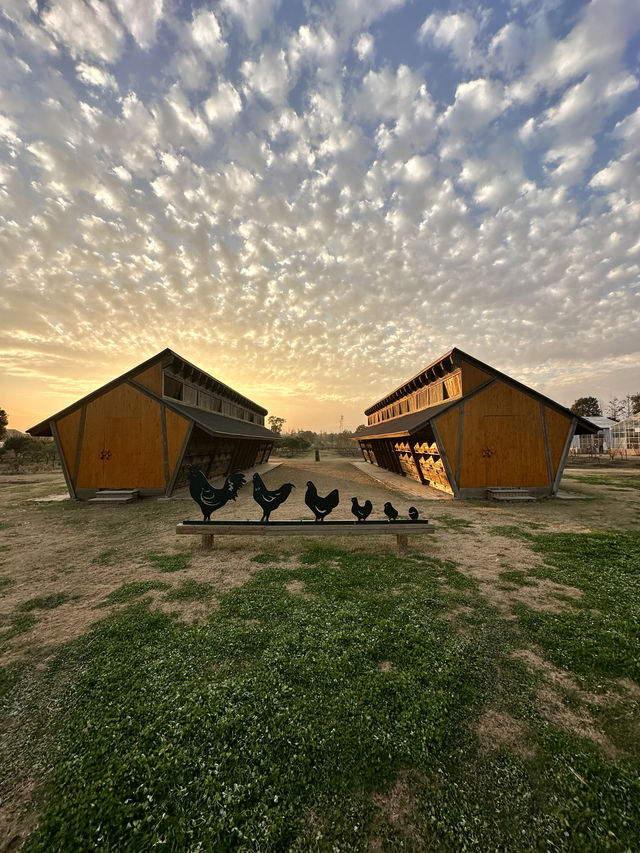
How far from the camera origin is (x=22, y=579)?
5.90 meters

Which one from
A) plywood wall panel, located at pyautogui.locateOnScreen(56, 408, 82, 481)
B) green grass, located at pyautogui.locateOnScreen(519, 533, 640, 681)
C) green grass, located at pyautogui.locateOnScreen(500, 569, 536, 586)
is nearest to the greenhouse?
green grass, located at pyautogui.locateOnScreen(519, 533, 640, 681)

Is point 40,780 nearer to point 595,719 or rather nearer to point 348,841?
point 348,841

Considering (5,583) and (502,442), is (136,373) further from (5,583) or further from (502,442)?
(502,442)

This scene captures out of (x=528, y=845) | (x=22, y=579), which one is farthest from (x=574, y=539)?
(x=22, y=579)

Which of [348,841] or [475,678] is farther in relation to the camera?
[475,678]

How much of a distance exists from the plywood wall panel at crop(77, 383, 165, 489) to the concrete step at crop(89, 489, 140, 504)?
0.36 meters

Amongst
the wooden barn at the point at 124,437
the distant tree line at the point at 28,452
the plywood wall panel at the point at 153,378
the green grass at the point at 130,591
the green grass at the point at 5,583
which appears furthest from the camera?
the distant tree line at the point at 28,452

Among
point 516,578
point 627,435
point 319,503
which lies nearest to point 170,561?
point 319,503

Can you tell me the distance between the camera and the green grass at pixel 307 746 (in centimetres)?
205

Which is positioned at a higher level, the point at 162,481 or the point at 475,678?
the point at 162,481

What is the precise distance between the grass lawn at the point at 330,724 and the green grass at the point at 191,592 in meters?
0.04

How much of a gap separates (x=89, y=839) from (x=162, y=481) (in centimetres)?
1339

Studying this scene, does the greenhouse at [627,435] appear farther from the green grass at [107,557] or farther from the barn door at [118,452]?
the green grass at [107,557]

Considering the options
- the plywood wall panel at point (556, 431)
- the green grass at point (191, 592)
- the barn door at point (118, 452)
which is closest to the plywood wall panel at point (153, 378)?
the barn door at point (118, 452)
